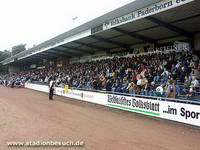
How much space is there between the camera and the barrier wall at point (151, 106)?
9273mm

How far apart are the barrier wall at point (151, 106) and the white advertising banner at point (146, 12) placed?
4.81m

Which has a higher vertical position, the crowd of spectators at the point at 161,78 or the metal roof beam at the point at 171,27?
the metal roof beam at the point at 171,27

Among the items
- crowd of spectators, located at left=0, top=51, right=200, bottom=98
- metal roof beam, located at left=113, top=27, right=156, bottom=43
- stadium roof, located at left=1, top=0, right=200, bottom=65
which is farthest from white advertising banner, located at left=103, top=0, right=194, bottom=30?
crowd of spectators, located at left=0, top=51, right=200, bottom=98

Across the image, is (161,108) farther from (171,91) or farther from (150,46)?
(150,46)

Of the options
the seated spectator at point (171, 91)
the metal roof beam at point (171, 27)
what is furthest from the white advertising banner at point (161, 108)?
the metal roof beam at point (171, 27)

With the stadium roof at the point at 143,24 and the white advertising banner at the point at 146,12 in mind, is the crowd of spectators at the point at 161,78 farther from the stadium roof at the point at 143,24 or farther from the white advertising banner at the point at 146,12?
the white advertising banner at the point at 146,12

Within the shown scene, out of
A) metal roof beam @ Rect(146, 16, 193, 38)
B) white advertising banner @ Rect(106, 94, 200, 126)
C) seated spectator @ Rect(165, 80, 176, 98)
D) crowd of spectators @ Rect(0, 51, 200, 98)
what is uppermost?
metal roof beam @ Rect(146, 16, 193, 38)

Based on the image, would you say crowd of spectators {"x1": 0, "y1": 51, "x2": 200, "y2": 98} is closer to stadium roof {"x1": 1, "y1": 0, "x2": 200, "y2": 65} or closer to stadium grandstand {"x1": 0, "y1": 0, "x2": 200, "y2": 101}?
stadium grandstand {"x1": 0, "y1": 0, "x2": 200, "y2": 101}

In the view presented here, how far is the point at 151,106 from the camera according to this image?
1142 centimetres

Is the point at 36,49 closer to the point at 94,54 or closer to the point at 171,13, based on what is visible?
the point at 94,54

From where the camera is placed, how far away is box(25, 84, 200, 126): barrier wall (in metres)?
9.27

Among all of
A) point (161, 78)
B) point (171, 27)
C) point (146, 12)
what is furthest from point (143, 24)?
point (161, 78)

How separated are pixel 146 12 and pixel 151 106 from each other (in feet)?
18.0

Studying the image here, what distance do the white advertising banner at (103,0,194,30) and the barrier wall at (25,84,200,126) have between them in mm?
4810
